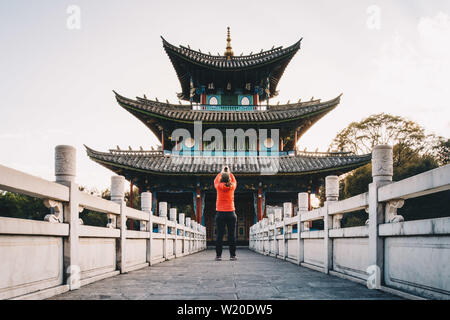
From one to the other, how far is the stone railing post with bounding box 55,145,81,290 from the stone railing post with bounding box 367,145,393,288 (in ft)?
9.52

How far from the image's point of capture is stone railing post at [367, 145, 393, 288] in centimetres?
414

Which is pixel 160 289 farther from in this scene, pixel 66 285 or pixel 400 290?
pixel 400 290

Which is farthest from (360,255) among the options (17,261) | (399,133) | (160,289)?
(399,133)

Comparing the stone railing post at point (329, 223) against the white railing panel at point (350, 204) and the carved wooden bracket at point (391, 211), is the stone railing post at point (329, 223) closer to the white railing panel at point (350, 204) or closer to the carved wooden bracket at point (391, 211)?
the white railing panel at point (350, 204)

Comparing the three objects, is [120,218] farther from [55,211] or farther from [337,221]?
[337,221]

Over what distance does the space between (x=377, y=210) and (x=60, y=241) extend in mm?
3052

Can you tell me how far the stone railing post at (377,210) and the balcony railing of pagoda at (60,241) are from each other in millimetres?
2905

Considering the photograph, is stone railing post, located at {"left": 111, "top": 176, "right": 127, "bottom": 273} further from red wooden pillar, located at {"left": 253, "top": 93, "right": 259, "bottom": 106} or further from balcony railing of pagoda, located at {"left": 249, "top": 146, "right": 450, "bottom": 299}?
red wooden pillar, located at {"left": 253, "top": 93, "right": 259, "bottom": 106}

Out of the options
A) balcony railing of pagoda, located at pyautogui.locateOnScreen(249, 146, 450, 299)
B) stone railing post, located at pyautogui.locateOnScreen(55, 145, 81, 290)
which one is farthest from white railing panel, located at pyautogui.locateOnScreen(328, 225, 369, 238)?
stone railing post, located at pyautogui.locateOnScreen(55, 145, 81, 290)

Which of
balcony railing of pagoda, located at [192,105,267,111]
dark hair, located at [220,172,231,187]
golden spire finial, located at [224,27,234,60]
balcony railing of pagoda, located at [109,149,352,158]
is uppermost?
golden spire finial, located at [224,27,234,60]

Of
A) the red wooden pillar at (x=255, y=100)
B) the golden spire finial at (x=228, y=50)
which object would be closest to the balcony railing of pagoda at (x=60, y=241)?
the red wooden pillar at (x=255, y=100)

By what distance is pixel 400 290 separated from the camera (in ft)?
12.3

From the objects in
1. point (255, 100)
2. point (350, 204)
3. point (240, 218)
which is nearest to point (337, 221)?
point (350, 204)

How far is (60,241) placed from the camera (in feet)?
13.2
